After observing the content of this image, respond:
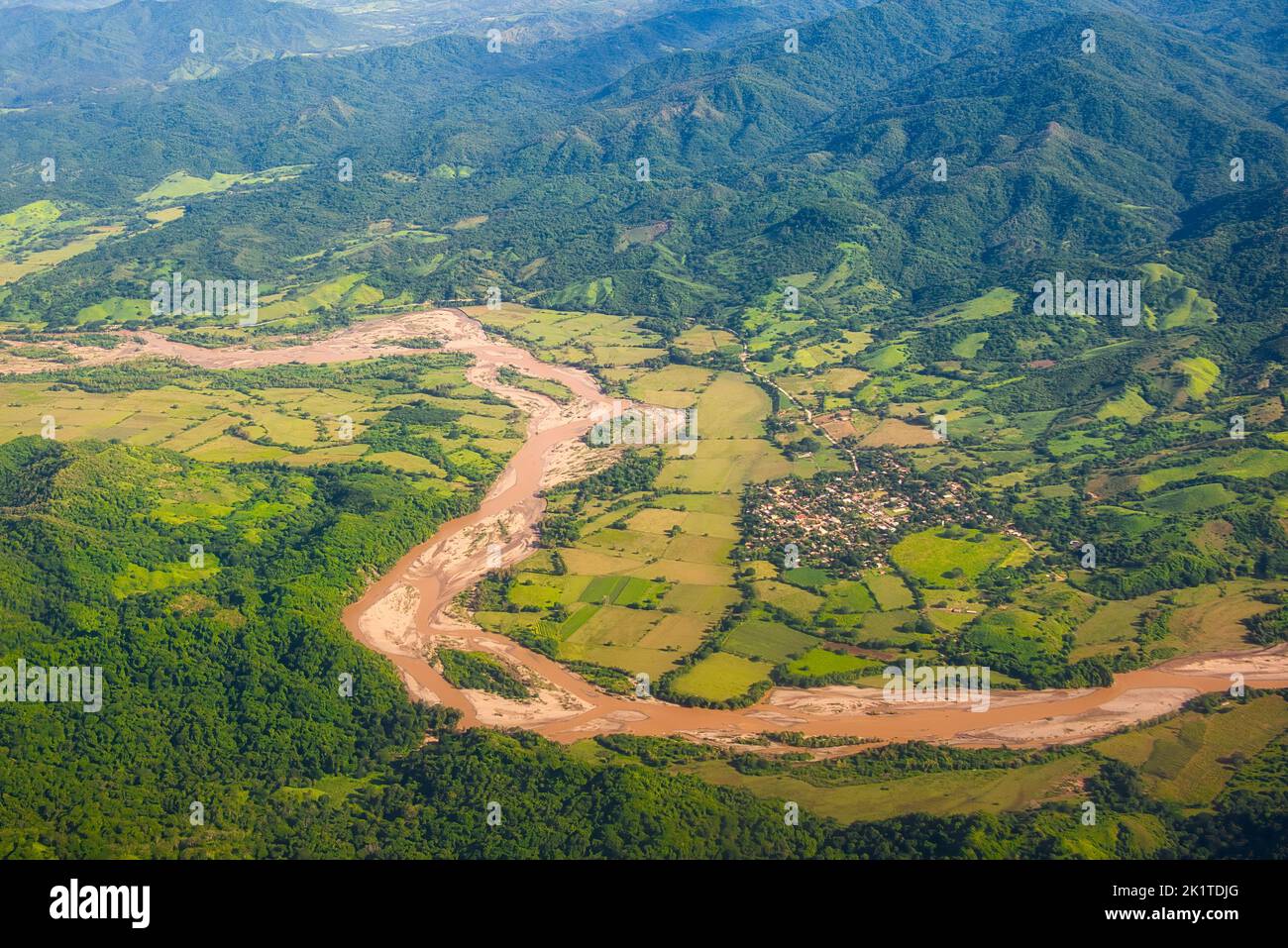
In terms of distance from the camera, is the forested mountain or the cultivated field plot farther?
the cultivated field plot

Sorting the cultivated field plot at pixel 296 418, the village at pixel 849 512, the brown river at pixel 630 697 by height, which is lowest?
the brown river at pixel 630 697

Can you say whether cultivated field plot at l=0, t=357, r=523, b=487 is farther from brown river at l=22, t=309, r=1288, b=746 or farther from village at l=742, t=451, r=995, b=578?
village at l=742, t=451, r=995, b=578

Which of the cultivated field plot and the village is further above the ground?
the cultivated field plot

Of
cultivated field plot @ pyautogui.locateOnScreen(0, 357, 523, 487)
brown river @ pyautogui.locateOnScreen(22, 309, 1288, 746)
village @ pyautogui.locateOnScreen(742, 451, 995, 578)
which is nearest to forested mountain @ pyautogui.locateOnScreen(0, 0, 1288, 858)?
cultivated field plot @ pyautogui.locateOnScreen(0, 357, 523, 487)

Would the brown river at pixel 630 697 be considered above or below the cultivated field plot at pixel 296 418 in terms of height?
below

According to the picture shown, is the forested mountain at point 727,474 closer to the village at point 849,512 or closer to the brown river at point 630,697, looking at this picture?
the village at point 849,512

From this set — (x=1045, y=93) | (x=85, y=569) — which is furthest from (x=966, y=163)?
(x=85, y=569)

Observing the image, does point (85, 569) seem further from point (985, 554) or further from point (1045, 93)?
point (1045, 93)

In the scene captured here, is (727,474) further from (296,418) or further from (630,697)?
(296,418)

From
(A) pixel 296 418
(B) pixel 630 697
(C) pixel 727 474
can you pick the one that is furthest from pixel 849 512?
(A) pixel 296 418

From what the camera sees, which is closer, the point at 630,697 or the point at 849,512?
the point at 630,697

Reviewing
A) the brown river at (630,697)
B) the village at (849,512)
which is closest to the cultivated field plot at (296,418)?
the brown river at (630,697)

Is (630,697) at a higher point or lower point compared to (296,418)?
lower
